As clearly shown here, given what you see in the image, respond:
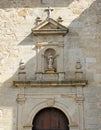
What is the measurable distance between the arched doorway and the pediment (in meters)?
2.34

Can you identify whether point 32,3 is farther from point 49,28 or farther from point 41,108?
point 41,108

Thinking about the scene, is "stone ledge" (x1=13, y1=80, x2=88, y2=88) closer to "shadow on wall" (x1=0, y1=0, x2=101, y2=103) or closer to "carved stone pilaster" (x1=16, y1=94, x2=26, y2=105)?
"shadow on wall" (x1=0, y1=0, x2=101, y2=103)

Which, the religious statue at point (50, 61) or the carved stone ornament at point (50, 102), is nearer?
the carved stone ornament at point (50, 102)

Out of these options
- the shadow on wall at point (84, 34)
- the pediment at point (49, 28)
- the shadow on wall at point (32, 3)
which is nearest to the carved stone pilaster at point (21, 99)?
the shadow on wall at point (84, 34)

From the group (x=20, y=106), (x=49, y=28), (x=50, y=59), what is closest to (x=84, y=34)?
(x=49, y=28)

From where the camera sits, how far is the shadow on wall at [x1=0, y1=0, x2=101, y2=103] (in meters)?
11.5

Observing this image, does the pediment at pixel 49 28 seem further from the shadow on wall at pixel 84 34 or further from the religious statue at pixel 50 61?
the religious statue at pixel 50 61

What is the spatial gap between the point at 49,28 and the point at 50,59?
1010 mm

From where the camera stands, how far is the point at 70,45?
11.7 metres

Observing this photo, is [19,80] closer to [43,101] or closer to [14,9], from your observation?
[43,101]

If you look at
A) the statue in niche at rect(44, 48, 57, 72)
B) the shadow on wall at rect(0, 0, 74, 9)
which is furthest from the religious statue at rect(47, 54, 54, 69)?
the shadow on wall at rect(0, 0, 74, 9)

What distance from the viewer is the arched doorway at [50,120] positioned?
11156 mm

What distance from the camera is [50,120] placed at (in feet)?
36.8

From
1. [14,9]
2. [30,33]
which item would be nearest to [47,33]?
[30,33]
